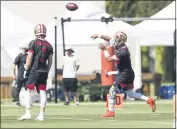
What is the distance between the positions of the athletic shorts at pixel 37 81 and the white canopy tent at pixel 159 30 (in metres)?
15.5

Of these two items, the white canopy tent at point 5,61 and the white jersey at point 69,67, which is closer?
the white jersey at point 69,67

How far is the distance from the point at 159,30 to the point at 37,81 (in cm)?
1567

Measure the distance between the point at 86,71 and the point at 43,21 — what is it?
5.06m

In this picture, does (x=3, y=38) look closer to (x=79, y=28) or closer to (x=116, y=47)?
(x=79, y=28)

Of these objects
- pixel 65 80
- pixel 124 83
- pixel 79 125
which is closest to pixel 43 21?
pixel 65 80

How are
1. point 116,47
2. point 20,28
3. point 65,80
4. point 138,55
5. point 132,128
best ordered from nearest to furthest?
point 132,128 < point 116,47 < point 65,80 < point 138,55 < point 20,28

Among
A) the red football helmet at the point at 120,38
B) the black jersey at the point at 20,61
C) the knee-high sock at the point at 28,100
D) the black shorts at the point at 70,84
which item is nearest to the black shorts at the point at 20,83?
the black jersey at the point at 20,61

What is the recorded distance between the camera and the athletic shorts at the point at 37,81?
18561 mm

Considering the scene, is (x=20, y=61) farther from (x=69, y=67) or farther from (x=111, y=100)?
(x=111, y=100)

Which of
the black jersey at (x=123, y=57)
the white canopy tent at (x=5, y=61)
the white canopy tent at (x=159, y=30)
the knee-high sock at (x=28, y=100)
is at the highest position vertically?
the white canopy tent at (x=159, y=30)

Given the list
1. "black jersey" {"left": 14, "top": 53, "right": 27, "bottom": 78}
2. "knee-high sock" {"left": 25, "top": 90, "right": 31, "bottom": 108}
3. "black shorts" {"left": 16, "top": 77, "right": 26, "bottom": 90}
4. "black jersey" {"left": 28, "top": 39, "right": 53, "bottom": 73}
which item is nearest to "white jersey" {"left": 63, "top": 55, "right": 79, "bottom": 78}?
"black shorts" {"left": 16, "top": 77, "right": 26, "bottom": 90}

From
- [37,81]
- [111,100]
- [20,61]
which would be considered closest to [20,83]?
[20,61]

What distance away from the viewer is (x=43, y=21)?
50250 mm

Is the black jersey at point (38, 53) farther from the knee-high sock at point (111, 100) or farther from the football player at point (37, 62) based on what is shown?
the knee-high sock at point (111, 100)
